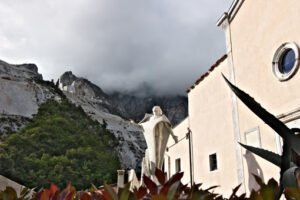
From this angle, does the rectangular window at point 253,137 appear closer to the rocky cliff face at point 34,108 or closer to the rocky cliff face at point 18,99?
the rocky cliff face at point 34,108

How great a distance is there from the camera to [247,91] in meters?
6.64

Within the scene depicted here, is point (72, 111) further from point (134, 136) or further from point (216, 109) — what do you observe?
point (216, 109)

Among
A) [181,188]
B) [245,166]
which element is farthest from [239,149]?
[181,188]

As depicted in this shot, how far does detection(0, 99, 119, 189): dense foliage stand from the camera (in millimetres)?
21828

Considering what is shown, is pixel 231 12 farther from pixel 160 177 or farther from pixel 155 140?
pixel 160 177

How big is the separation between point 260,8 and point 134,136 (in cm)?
3373

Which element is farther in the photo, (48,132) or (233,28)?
(48,132)

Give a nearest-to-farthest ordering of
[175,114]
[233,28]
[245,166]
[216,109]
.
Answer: [245,166]
[233,28]
[216,109]
[175,114]

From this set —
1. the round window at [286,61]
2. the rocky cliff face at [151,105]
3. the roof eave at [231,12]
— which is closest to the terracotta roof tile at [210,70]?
the roof eave at [231,12]

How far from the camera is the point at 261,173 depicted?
19.1 feet

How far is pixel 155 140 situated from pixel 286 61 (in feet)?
10.4

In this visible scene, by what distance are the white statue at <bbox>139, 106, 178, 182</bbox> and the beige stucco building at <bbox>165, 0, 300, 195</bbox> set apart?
185 centimetres

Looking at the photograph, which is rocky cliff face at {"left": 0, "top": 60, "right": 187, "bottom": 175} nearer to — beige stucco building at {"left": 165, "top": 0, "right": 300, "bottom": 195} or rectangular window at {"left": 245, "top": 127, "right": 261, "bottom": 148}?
beige stucco building at {"left": 165, "top": 0, "right": 300, "bottom": 195}

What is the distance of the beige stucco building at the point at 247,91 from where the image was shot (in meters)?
5.55
